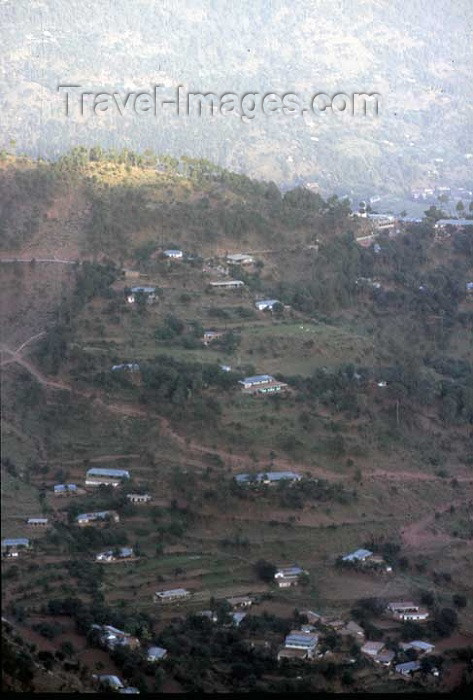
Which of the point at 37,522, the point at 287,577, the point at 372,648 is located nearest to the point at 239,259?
the point at 287,577

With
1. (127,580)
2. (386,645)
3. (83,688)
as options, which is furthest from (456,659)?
(83,688)

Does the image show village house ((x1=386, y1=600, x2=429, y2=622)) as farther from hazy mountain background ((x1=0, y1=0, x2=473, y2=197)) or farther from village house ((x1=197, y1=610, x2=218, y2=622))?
hazy mountain background ((x1=0, y1=0, x2=473, y2=197))

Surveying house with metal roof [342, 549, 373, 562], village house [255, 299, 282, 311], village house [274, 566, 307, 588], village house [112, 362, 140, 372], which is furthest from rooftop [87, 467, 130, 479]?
village house [255, 299, 282, 311]

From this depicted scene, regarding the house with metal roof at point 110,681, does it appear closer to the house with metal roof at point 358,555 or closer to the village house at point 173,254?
the house with metal roof at point 358,555

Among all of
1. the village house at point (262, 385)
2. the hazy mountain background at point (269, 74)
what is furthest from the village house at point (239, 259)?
the hazy mountain background at point (269, 74)

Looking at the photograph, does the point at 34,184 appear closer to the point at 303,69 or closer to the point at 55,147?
the point at 55,147
